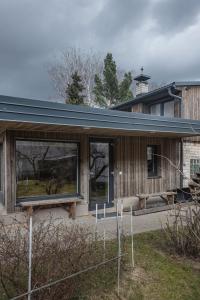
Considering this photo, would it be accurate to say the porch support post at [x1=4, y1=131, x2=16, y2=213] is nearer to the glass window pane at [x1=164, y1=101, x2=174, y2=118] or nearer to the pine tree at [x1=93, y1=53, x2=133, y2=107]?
the glass window pane at [x1=164, y1=101, x2=174, y2=118]

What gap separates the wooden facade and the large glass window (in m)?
0.19

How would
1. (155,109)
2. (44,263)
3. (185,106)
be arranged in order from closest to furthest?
(44,263), (185,106), (155,109)

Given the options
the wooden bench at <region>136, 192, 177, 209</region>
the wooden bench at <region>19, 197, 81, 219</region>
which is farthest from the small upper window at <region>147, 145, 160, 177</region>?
the wooden bench at <region>19, 197, 81, 219</region>

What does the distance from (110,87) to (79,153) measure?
1829cm

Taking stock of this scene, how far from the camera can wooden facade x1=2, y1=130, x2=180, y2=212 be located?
7.71 m

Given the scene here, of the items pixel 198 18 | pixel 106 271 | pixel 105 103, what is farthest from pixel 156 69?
pixel 106 271

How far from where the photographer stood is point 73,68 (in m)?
27.7

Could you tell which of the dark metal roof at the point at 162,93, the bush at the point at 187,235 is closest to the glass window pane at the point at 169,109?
the dark metal roof at the point at 162,93

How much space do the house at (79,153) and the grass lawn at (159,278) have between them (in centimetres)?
197

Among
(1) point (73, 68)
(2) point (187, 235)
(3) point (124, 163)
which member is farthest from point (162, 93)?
(1) point (73, 68)

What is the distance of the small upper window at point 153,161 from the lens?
1091 centimetres

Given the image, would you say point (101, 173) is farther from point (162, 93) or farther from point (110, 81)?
point (110, 81)

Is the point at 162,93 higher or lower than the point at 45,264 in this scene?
higher

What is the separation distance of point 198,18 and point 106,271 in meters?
9.87
